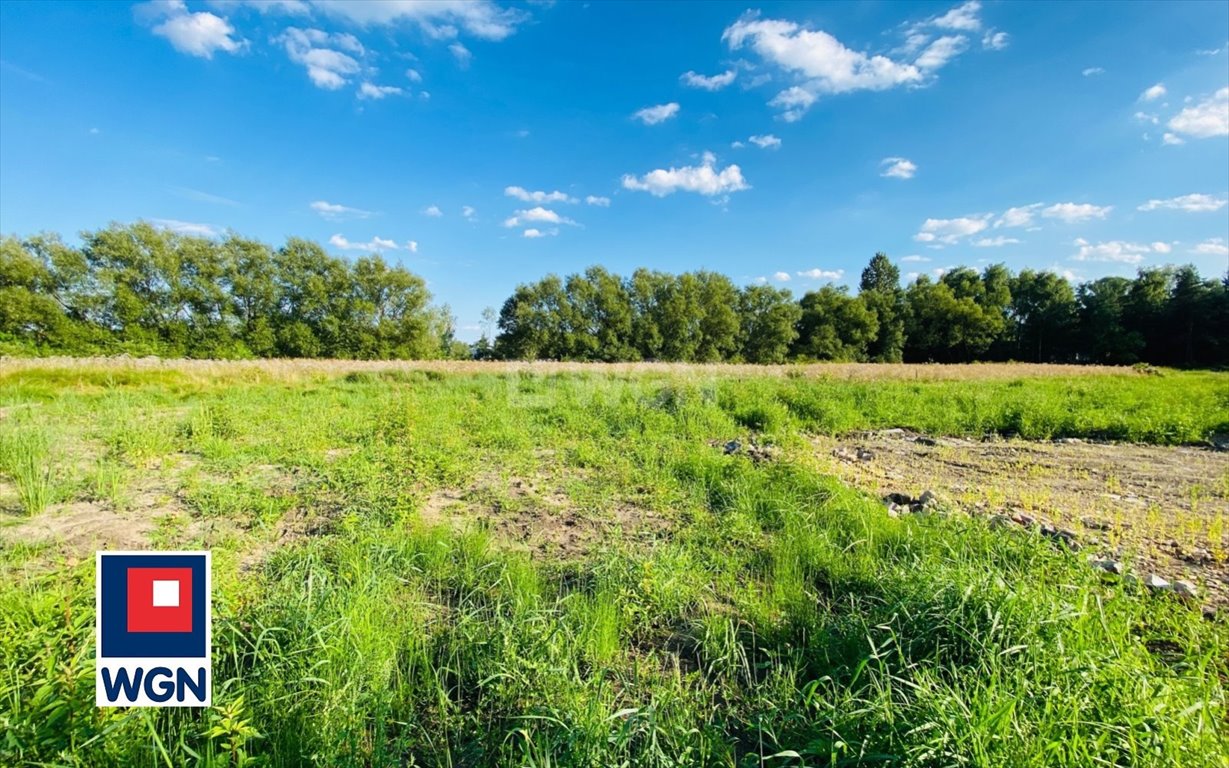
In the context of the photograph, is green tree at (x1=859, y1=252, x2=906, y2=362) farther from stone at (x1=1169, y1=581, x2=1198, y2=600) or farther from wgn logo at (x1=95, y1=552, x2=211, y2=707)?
wgn logo at (x1=95, y1=552, x2=211, y2=707)

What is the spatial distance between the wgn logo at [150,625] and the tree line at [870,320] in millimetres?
A: 42967

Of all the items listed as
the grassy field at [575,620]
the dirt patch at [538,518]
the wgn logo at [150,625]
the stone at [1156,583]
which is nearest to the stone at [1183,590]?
the stone at [1156,583]

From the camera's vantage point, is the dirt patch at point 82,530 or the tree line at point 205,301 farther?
the tree line at point 205,301

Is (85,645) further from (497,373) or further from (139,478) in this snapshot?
(497,373)

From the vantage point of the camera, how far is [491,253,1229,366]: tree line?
43625 mm

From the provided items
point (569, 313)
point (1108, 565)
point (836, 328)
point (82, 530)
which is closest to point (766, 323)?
point (836, 328)

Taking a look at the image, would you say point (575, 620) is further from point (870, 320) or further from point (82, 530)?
point (870, 320)

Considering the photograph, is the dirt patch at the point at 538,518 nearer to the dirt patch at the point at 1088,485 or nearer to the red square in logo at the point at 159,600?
the red square in logo at the point at 159,600

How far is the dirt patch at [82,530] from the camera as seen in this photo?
349 cm

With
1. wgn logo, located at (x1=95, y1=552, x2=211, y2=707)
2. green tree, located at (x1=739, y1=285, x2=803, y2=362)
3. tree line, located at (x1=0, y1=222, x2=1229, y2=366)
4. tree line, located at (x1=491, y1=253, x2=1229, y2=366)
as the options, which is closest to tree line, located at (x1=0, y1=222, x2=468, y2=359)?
tree line, located at (x1=0, y1=222, x2=1229, y2=366)

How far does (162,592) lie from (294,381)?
16576 mm

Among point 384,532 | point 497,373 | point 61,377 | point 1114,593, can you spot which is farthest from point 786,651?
point 61,377

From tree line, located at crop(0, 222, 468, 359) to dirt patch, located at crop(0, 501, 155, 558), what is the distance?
127 ft

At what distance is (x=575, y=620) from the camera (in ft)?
8.83
